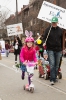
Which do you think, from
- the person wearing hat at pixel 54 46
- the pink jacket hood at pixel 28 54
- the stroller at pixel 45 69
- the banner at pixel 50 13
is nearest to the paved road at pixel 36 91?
the stroller at pixel 45 69

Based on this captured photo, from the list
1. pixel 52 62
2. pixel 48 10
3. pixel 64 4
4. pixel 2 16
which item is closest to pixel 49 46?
pixel 52 62

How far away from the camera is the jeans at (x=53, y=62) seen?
950cm

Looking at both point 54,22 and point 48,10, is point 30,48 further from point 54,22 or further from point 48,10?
point 48,10

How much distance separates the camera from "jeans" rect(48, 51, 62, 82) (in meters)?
9.50

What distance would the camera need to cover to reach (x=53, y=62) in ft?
31.2

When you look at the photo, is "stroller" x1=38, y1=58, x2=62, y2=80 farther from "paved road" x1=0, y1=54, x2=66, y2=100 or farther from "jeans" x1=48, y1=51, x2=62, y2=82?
"jeans" x1=48, y1=51, x2=62, y2=82

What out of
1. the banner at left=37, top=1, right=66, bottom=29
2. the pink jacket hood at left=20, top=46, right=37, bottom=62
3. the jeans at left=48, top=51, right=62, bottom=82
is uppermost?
the banner at left=37, top=1, right=66, bottom=29

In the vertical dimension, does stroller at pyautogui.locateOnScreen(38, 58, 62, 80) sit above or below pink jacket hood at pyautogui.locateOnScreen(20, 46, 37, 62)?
below

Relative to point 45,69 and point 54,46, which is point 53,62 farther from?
point 45,69

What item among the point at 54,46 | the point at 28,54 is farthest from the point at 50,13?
the point at 28,54

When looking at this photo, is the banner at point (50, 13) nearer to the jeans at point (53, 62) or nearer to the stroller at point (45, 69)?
the stroller at point (45, 69)

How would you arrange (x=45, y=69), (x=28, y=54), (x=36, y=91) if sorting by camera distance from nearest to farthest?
(x=28, y=54)
(x=36, y=91)
(x=45, y=69)

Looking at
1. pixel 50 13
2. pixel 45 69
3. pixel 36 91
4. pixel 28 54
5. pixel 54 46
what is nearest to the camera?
pixel 28 54

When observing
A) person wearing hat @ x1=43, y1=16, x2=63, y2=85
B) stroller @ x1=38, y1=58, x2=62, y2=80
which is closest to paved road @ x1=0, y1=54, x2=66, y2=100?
stroller @ x1=38, y1=58, x2=62, y2=80
